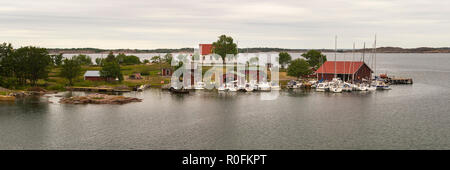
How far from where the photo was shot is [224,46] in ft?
420

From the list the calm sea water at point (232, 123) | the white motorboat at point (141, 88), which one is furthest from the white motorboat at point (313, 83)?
the white motorboat at point (141, 88)

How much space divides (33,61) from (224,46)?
6190 centimetres

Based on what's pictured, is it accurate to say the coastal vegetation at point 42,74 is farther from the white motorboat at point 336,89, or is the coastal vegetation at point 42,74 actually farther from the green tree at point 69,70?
the white motorboat at point 336,89

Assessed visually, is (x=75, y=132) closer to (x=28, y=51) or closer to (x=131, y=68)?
(x=28, y=51)

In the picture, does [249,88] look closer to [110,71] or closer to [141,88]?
[141,88]

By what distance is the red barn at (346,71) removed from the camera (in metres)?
93.4

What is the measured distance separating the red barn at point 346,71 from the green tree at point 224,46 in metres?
37.7

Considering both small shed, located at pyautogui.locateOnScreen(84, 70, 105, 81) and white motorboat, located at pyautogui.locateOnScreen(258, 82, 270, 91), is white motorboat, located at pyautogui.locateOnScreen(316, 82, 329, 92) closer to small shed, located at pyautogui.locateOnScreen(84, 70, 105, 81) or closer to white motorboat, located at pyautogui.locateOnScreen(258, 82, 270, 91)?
white motorboat, located at pyautogui.locateOnScreen(258, 82, 270, 91)

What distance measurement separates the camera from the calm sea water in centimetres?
3991

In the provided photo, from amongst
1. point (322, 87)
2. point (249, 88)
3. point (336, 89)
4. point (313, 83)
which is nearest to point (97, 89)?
point (249, 88)
